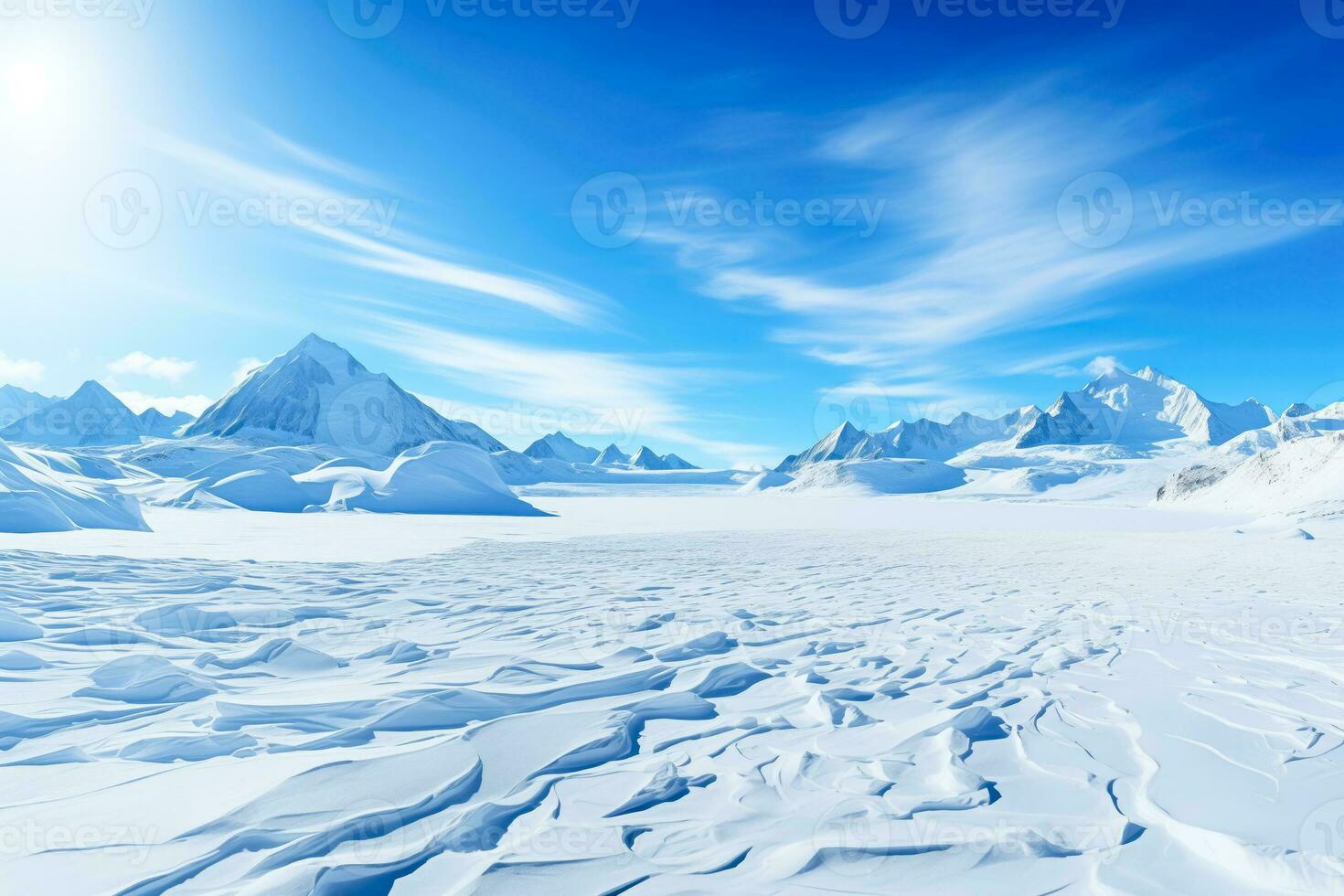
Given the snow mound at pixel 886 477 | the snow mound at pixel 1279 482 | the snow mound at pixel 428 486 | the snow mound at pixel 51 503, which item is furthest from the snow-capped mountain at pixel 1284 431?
the snow mound at pixel 51 503

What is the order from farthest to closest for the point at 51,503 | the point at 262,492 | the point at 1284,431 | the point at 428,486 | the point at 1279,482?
the point at 1284,431 < the point at 1279,482 < the point at 428,486 < the point at 262,492 < the point at 51,503

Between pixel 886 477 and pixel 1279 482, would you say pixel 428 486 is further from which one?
pixel 886 477

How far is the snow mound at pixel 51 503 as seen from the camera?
16.9 meters

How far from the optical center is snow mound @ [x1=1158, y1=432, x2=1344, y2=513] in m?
37.3

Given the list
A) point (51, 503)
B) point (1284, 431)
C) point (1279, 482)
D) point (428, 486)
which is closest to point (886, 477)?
point (1284, 431)

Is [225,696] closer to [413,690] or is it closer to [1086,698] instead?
[413,690]

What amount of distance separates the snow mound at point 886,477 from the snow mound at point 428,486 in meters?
106

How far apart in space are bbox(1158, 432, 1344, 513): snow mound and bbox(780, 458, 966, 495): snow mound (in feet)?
222

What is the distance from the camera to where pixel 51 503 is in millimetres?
18297

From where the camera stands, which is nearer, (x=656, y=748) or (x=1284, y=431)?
(x=656, y=748)

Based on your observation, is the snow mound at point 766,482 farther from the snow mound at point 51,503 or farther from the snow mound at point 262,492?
the snow mound at point 51,503

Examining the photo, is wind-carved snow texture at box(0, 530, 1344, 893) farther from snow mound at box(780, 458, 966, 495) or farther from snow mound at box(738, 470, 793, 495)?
snow mound at box(738, 470, 793, 495)

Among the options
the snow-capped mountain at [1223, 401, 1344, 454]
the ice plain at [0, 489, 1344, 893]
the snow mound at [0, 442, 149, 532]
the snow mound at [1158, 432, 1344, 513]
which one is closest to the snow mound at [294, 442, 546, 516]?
the snow mound at [0, 442, 149, 532]

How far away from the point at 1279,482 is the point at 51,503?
71006 millimetres
